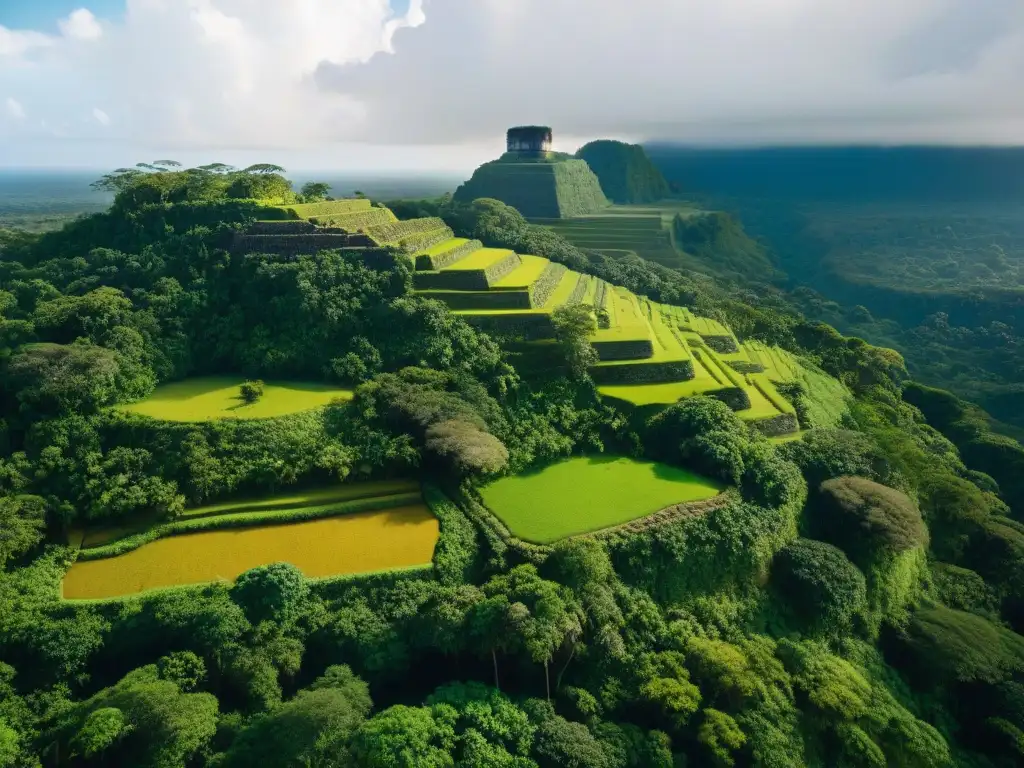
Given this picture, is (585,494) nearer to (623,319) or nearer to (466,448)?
(466,448)

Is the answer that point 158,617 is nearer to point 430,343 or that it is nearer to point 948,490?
point 430,343

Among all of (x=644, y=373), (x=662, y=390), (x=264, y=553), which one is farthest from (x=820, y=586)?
(x=264, y=553)

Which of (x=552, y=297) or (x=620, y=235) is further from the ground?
Answer: (x=620, y=235)

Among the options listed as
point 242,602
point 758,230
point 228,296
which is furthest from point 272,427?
point 758,230

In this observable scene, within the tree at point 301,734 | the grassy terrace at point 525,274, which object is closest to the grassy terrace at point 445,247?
the grassy terrace at point 525,274

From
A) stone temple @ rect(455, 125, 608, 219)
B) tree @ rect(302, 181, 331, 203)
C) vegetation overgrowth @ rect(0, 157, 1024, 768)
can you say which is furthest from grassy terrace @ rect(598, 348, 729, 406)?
stone temple @ rect(455, 125, 608, 219)
